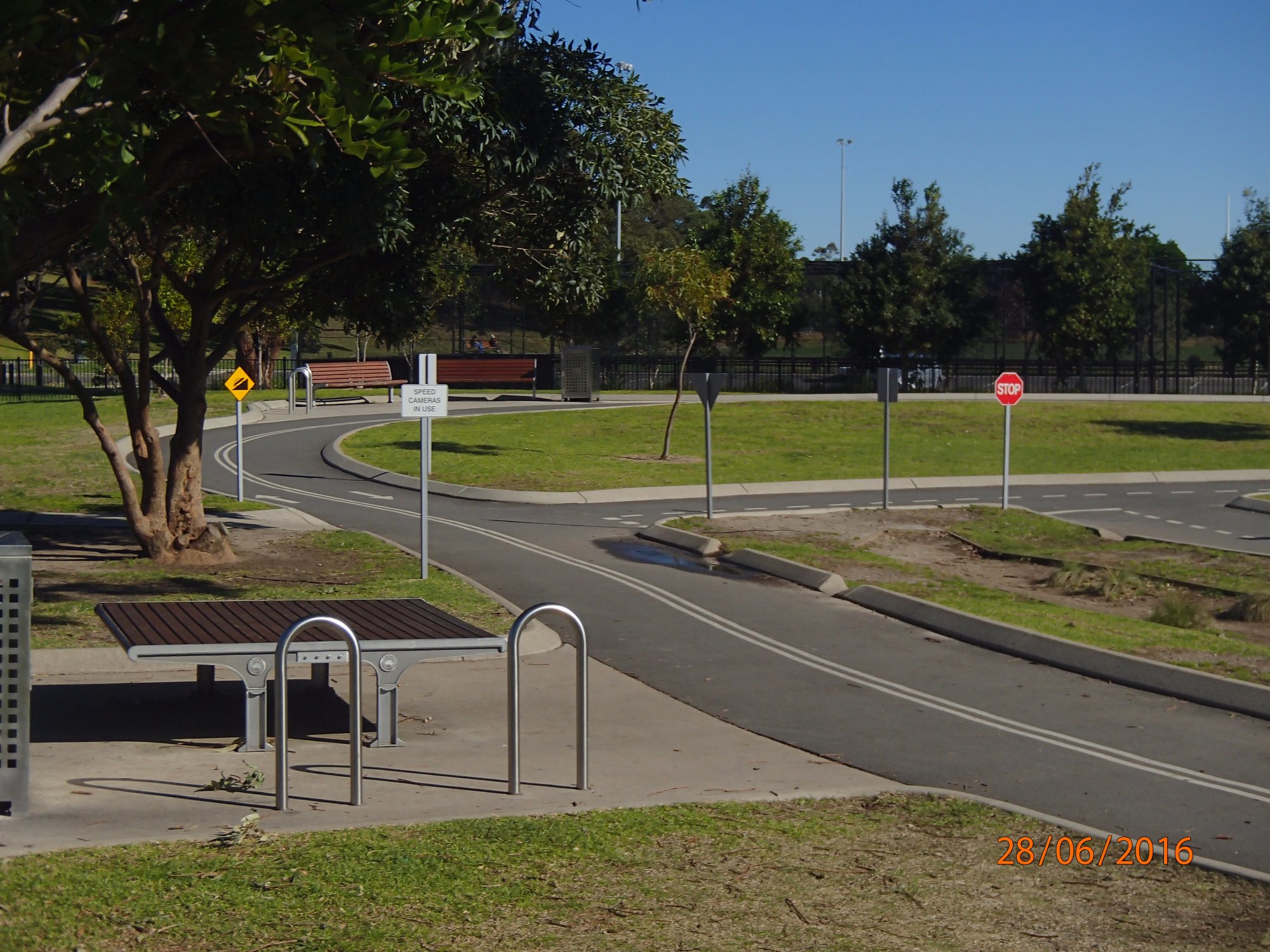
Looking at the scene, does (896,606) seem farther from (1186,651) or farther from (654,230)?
(654,230)

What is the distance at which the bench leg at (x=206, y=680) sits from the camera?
9.75m

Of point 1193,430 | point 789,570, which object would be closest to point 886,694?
point 789,570

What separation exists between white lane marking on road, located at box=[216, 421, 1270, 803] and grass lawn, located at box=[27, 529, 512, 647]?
211cm

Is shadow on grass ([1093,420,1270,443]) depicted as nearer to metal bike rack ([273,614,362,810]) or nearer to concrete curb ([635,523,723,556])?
concrete curb ([635,523,723,556])

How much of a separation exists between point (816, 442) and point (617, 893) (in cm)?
2988

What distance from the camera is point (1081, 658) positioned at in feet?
37.2

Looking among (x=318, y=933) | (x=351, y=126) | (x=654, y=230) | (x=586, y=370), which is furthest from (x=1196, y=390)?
(x=318, y=933)

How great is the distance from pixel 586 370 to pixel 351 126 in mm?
36263

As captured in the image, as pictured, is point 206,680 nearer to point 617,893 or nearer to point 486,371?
point 617,893

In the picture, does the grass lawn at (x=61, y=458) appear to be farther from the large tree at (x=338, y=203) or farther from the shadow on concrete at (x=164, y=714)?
the shadow on concrete at (x=164, y=714)

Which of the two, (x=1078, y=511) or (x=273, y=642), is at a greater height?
(x=273, y=642)

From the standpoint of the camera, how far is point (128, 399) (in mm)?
15578

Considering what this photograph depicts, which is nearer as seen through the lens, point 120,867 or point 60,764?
point 120,867
